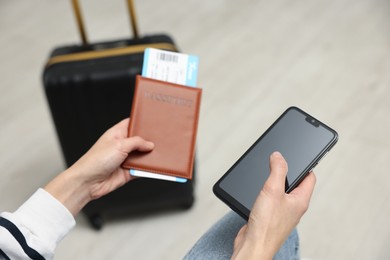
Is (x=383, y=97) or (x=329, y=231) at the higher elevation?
(x=383, y=97)

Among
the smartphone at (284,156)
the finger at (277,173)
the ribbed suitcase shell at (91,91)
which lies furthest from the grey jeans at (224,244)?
the ribbed suitcase shell at (91,91)

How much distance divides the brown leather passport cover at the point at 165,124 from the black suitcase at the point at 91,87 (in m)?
0.15

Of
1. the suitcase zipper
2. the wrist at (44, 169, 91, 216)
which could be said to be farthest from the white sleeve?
the suitcase zipper

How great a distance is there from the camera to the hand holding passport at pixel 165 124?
41.4 inches

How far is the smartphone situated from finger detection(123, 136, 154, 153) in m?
0.17

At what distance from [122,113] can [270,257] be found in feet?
2.02

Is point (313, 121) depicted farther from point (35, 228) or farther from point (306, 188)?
point (35, 228)

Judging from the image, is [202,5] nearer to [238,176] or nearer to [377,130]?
[377,130]

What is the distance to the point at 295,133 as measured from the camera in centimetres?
99

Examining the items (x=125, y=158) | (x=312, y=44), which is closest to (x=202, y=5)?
(x=312, y=44)

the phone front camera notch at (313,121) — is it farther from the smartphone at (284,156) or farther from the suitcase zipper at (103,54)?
the suitcase zipper at (103,54)

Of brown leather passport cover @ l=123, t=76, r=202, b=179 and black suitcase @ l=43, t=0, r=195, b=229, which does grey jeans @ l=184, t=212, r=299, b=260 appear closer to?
brown leather passport cover @ l=123, t=76, r=202, b=179

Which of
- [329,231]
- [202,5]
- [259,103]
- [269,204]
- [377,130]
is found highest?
[202,5]

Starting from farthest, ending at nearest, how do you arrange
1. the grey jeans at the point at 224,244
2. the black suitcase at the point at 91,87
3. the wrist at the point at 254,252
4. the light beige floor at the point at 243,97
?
the light beige floor at the point at 243,97 < the black suitcase at the point at 91,87 < the grey jeans at the point at 224,244 < the wrist at the point at 254,252
